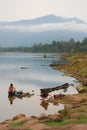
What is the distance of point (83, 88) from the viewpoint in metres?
57.8

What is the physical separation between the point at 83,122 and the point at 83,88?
2981 cm

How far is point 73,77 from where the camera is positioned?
294 ft

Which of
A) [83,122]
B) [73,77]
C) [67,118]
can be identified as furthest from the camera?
[73,77]

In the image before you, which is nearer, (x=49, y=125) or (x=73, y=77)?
(x=49, y=125)

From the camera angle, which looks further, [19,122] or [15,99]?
[15,99]

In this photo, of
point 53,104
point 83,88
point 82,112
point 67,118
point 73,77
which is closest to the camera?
point 67,118

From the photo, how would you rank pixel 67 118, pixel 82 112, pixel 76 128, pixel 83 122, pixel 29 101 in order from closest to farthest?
pixel 76 128, pixel 83 122, pixel 67 118, pixel 82 112, pixel 29 101

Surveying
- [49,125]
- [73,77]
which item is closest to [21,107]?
[49,125]

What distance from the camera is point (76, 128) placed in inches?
990

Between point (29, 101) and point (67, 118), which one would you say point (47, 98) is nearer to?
point (29, 101)

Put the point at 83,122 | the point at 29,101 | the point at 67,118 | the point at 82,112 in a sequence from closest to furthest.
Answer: the point at 83,122 → the point at 67,118 → the point at 82,112 → the point at 29,101

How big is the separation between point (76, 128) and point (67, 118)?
5.48 meters

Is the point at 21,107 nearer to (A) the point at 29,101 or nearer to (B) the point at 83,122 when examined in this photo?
(A) the point at 29,101

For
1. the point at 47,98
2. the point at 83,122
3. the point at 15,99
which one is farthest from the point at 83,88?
the point at 83,122
